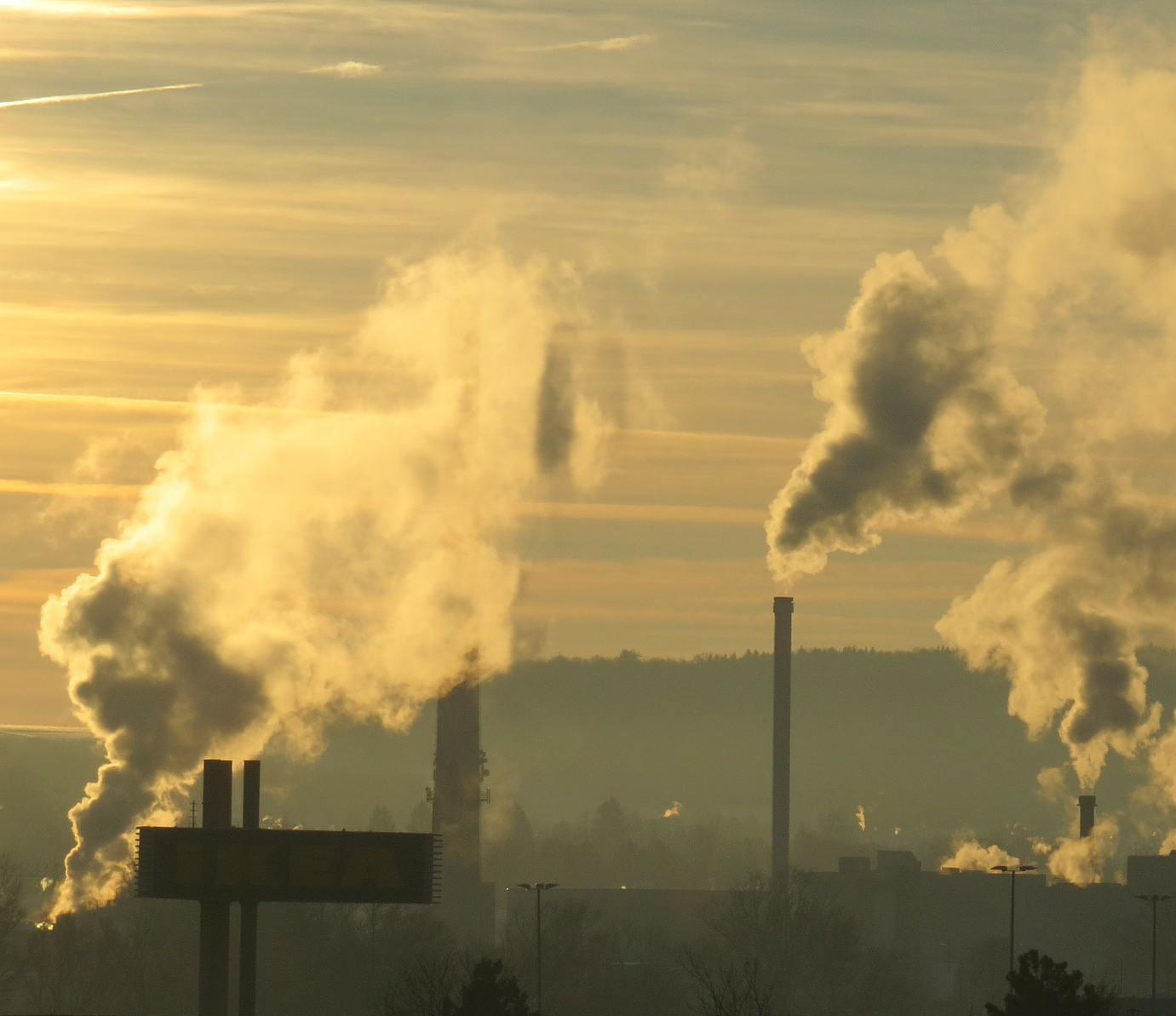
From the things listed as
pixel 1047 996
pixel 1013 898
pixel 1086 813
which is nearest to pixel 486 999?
pixel 1047 996

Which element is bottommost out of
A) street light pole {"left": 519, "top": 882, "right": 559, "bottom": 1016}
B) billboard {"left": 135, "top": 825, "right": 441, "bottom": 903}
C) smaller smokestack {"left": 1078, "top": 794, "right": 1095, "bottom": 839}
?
street light pole {"left": 519, "top": 882, "right": 559, "bottom": 1016}

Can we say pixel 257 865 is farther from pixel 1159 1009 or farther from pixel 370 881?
pixel 1159 1009

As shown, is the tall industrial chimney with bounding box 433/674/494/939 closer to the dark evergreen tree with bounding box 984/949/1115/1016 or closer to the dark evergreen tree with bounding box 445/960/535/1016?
the dark evergreen tree with bounding box 445/960/535/1016

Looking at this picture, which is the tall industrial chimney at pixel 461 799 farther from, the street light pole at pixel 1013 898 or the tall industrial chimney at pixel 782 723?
the street light pole at pixel 1013 898

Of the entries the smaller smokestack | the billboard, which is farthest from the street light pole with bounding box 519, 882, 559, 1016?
the smaller smokestack

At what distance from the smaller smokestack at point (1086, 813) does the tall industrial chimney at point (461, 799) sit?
36953mm

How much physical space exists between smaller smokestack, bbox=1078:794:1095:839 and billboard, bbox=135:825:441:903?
301ft

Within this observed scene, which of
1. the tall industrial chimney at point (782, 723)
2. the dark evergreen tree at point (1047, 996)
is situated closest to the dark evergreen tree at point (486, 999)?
the dark evergreen tree at point (1047, 996)

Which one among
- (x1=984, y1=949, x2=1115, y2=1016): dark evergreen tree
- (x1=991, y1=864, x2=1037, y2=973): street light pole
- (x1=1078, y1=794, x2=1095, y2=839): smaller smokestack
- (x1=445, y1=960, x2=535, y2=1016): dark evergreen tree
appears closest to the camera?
(x1=984, y1=949, x2=1115, y2=1016): dark evergreen tree

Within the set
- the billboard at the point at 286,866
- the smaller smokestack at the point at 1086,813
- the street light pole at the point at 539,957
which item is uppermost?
the smaller smokestack at the point at 1086,813

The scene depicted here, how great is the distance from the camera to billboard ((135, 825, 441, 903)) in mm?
70250

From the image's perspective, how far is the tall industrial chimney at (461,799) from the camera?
146 meters

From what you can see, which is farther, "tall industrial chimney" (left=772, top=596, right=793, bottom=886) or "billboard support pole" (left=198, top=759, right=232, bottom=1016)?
"tall industrial chimney" (left=772, top=596, right=793, bottom=886)

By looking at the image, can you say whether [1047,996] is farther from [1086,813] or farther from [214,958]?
[1086,813]
